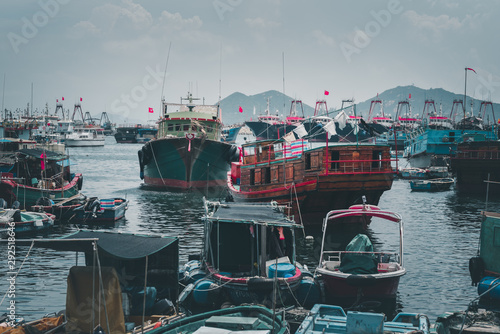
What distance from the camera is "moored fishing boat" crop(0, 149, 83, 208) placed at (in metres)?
31.0

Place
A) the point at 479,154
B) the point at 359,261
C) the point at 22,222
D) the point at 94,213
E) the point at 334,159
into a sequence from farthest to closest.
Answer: the point at 479,154 < the point at 94,213 < the point at 334,159 < the point at 22,222 < the point at 359,261

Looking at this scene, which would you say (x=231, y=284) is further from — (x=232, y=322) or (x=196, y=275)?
(x=232, y=322)

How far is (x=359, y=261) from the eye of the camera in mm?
16688

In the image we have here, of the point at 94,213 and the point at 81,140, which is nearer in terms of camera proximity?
the point at 94,213

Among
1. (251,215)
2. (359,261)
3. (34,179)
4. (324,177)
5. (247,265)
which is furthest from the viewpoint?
(34,179)

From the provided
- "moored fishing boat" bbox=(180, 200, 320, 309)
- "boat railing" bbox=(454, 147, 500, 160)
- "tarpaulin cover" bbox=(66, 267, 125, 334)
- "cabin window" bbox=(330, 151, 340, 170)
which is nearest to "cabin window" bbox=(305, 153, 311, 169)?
"cabin window" bbox=(330, 151, 340, 170)

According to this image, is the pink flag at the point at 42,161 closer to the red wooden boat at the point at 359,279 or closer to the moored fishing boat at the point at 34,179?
the moored fishing boat at the point at 34,179

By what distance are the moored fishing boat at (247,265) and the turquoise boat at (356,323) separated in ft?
4.72

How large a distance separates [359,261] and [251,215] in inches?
159

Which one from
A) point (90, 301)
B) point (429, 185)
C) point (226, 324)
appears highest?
point (429, 185)

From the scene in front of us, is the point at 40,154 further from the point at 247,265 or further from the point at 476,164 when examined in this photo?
the point at 476,164

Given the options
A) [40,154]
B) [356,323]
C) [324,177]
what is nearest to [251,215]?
[356,323]

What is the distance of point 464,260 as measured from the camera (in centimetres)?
2400

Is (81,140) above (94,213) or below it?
above
